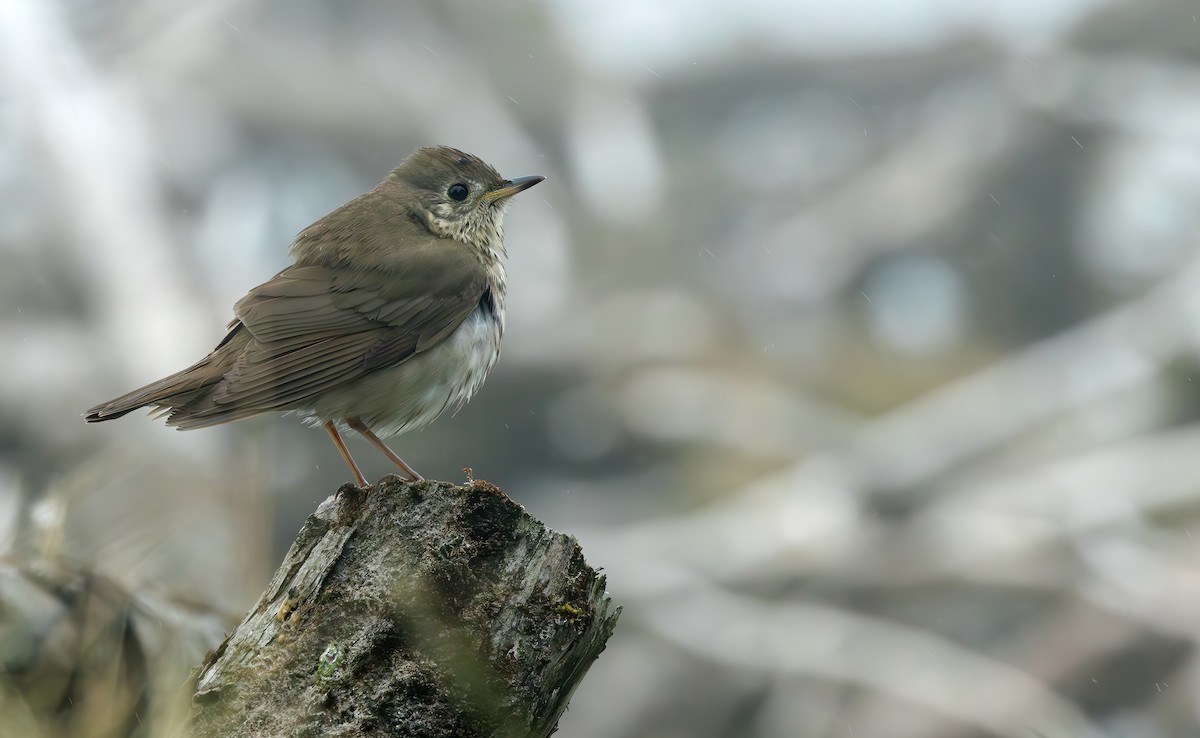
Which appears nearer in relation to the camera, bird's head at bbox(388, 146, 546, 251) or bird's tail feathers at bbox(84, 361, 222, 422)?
bird's tail feathers at bbox(84, 361, 222, 422)

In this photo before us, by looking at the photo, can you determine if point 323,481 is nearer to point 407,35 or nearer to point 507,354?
point 507,354

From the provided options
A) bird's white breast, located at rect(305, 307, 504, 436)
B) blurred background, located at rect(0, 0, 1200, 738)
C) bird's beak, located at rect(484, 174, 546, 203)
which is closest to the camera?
bird's white breast, located at rect(305, 307, 504, 436)

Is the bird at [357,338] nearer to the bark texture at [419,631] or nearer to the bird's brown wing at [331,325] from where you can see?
the bird's brown wing at [331,325]

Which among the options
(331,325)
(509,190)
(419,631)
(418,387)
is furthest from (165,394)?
(509,190)

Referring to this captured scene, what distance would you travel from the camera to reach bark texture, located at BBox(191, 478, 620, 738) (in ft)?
7.47

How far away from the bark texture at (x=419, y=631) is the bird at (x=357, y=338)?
3.54 ft

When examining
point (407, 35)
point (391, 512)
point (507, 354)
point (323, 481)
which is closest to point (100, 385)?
point (323, 481)

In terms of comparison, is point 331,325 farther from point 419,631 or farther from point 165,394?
point 419,631

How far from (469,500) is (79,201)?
1364 cm

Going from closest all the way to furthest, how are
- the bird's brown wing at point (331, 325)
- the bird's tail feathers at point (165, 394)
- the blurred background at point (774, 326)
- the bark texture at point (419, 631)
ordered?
the bark texture at point (419, 631)
the bird's tail feathers at point (165, 394)
the bird's brown wing at point (331, 325)
the blurred background at point (774, 326)

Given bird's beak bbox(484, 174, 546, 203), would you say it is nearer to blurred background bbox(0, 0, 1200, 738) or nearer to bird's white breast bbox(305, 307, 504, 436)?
bird's white breast bbox(305, 307, 504, 436)

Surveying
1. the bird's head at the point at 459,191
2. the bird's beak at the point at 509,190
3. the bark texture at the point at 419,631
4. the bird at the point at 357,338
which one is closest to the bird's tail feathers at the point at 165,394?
the bird at the point at 357,338

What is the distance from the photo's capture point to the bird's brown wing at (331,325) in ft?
11.7

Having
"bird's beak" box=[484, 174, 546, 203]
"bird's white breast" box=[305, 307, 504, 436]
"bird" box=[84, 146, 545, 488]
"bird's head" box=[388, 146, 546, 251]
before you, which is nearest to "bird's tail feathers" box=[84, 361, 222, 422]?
"bird" box=[84, 146, 545, 488]
